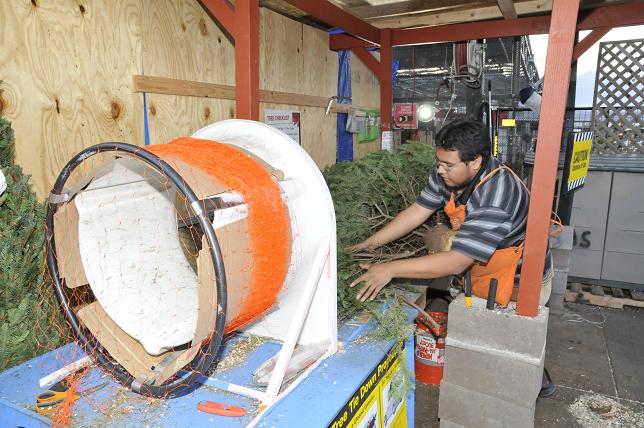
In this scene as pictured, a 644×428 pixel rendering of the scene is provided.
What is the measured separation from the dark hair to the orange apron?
17 centimetres

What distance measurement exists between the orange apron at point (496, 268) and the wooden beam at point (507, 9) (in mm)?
2912

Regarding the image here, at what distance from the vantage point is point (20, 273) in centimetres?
257

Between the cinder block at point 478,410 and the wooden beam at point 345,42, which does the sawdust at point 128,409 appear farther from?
the wooden beam at point 345,42

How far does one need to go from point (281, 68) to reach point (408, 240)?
3.03 metres

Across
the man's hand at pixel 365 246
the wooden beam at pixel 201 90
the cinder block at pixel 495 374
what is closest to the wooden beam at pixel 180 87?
the wooden beam at pixel 201 90

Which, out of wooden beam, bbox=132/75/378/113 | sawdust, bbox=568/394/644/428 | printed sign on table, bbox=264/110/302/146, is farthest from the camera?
printed sign on table, bbox=264/110/302/146

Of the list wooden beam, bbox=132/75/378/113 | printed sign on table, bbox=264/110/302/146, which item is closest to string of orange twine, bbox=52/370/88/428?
wooden beam, bbox=132/75/378/113

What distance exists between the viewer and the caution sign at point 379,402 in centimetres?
208

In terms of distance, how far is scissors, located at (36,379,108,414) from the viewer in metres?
1.93

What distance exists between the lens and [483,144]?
2.97m

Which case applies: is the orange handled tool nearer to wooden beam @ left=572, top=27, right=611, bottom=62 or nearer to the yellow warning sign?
the yellow warning sign

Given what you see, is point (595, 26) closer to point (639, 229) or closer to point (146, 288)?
point (639, 229)

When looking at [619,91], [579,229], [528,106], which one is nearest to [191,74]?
[579,229]

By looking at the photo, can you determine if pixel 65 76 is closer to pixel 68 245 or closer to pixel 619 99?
pixel 68 245
